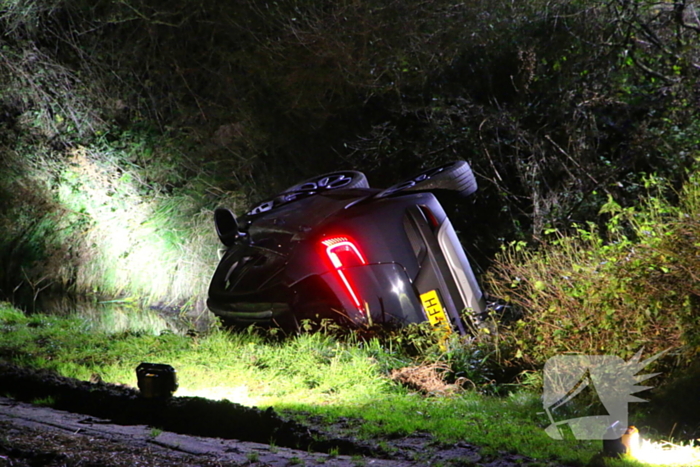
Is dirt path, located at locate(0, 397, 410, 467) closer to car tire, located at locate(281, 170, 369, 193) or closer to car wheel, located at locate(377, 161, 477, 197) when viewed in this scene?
car wheel, located at locate(377, 161, 477, 197)

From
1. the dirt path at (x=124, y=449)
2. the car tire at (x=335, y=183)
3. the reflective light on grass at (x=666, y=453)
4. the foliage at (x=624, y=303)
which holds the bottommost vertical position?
the reflective light on grass at (x=666, y=453)

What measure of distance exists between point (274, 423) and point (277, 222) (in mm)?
2639

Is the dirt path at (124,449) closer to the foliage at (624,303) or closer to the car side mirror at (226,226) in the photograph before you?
the foliage at (624,303)

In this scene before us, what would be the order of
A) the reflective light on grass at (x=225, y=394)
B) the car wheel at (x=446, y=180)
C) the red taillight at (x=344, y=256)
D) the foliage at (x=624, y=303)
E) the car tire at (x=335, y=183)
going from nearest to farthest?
the foliage at (x=624, y=303) → the reflective light on grass at (x=225, y=394) → the red taillight at (x=344, y=256) → the car wheel at (x=446, y=180) → the car tire at (x=335, y=183)

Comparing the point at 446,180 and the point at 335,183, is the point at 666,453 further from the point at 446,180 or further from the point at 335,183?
the point at 335,183

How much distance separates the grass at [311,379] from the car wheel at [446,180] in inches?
64.0

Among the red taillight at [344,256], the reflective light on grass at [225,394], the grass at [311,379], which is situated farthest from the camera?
the red taillight at [344,256]

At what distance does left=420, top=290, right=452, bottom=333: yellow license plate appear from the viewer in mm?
6473

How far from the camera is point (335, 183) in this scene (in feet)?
26.3

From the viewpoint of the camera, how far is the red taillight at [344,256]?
629 cm

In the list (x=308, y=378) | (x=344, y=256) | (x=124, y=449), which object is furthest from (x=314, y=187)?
(x=124, y=449)

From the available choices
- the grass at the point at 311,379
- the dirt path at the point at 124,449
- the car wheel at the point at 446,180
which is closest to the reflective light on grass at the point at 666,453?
the grass at the point at 311,379

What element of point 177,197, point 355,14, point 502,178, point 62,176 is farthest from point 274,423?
point 62,176

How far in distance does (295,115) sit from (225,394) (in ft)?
25.3
